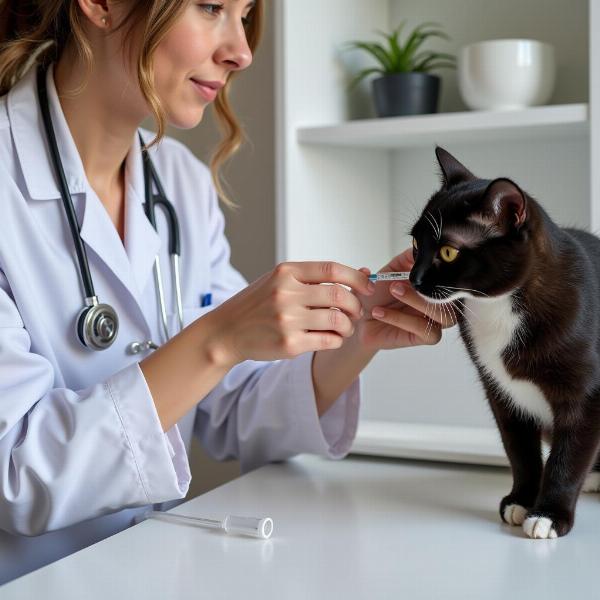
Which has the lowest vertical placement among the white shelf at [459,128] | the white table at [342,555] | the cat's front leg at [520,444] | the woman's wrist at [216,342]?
the white table at [342,555]

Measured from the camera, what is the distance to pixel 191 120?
1.05 metres

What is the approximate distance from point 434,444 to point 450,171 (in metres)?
0.46

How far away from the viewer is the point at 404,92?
133 centimetres

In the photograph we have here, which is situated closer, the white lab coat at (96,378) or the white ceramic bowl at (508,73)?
the white lab coat at (96,378)

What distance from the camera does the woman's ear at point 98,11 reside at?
1.00 metres

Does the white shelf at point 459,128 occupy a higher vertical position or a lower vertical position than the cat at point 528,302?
higher

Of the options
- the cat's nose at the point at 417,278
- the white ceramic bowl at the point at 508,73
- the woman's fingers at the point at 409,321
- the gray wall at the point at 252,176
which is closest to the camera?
the cat's nose at the point at 417,278

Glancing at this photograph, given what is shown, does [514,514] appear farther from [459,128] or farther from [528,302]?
[459,128]

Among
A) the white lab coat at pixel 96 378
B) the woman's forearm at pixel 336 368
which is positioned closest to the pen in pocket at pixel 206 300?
the white lab coat at pixel 96 378

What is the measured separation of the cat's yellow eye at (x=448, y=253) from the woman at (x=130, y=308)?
9cm

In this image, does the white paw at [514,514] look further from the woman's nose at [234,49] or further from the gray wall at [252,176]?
the gray wall at [252,176]

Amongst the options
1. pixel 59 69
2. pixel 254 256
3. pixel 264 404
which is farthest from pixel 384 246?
pixel 59 69

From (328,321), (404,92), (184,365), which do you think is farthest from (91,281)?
(404,92)

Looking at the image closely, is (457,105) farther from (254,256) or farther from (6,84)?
(6,84)
